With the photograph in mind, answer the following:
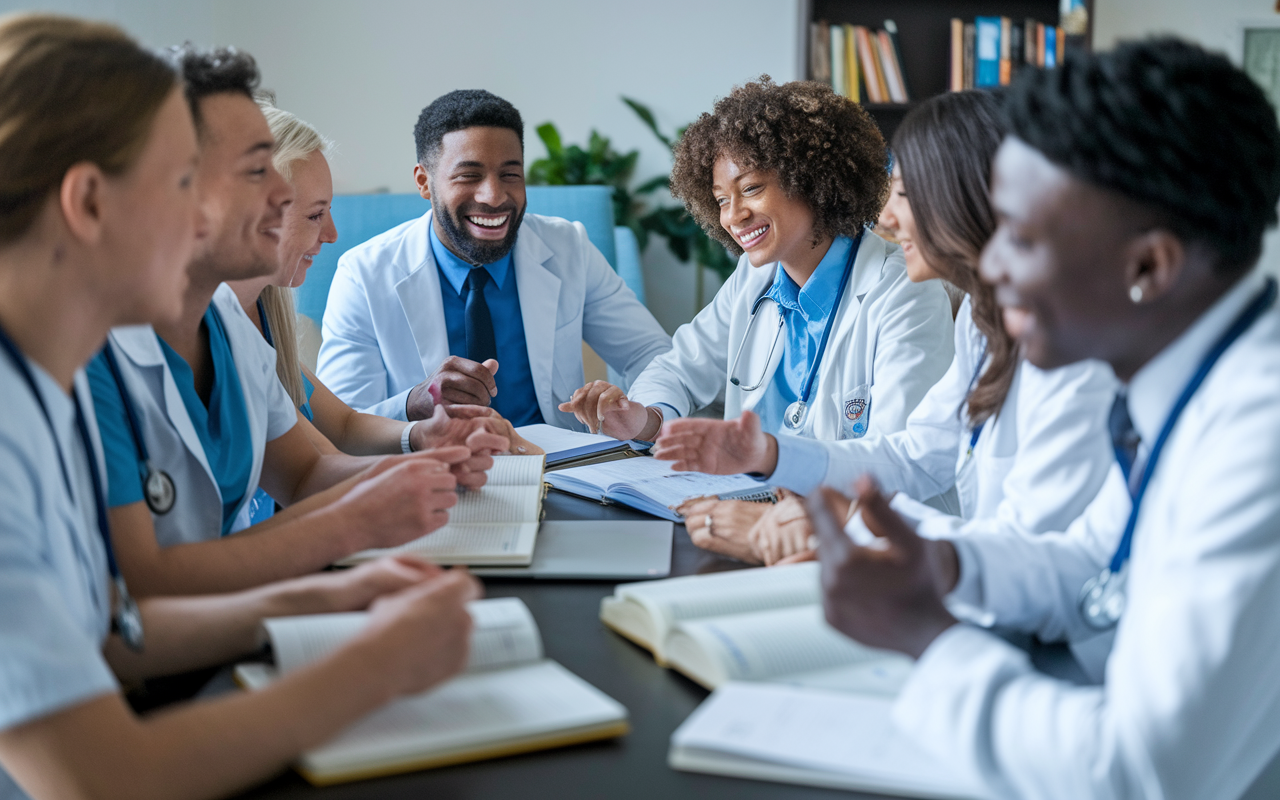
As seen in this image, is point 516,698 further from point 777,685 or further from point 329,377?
point 329,377

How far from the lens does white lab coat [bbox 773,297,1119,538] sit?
3.56ft

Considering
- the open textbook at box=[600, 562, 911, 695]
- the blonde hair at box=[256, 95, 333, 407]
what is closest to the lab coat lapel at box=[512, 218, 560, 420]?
the blonde hair at box=[256, 95, 333, 407]

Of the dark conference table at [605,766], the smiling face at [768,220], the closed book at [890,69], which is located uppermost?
the closed book at [890,69]

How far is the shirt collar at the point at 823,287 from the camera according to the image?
211 cm

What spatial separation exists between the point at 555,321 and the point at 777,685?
78.3 inches

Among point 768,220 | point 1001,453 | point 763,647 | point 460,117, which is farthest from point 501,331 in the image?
point 763,647

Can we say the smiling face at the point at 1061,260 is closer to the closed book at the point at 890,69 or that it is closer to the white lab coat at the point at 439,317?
the white lab coat at the point at 439,317

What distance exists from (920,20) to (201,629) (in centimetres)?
384

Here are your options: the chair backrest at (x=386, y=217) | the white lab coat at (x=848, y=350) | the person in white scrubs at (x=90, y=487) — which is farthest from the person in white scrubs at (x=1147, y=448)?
the chair backrest at (x=386, y=217)

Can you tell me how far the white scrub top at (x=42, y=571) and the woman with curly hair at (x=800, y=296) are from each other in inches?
47.8

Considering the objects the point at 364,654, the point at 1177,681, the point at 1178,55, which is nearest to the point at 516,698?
the point at 364,654

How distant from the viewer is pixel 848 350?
2.00 m

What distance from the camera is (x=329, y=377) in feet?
8.47

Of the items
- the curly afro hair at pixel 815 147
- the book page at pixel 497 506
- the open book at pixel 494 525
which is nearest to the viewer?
the open book at pixel 494 525
